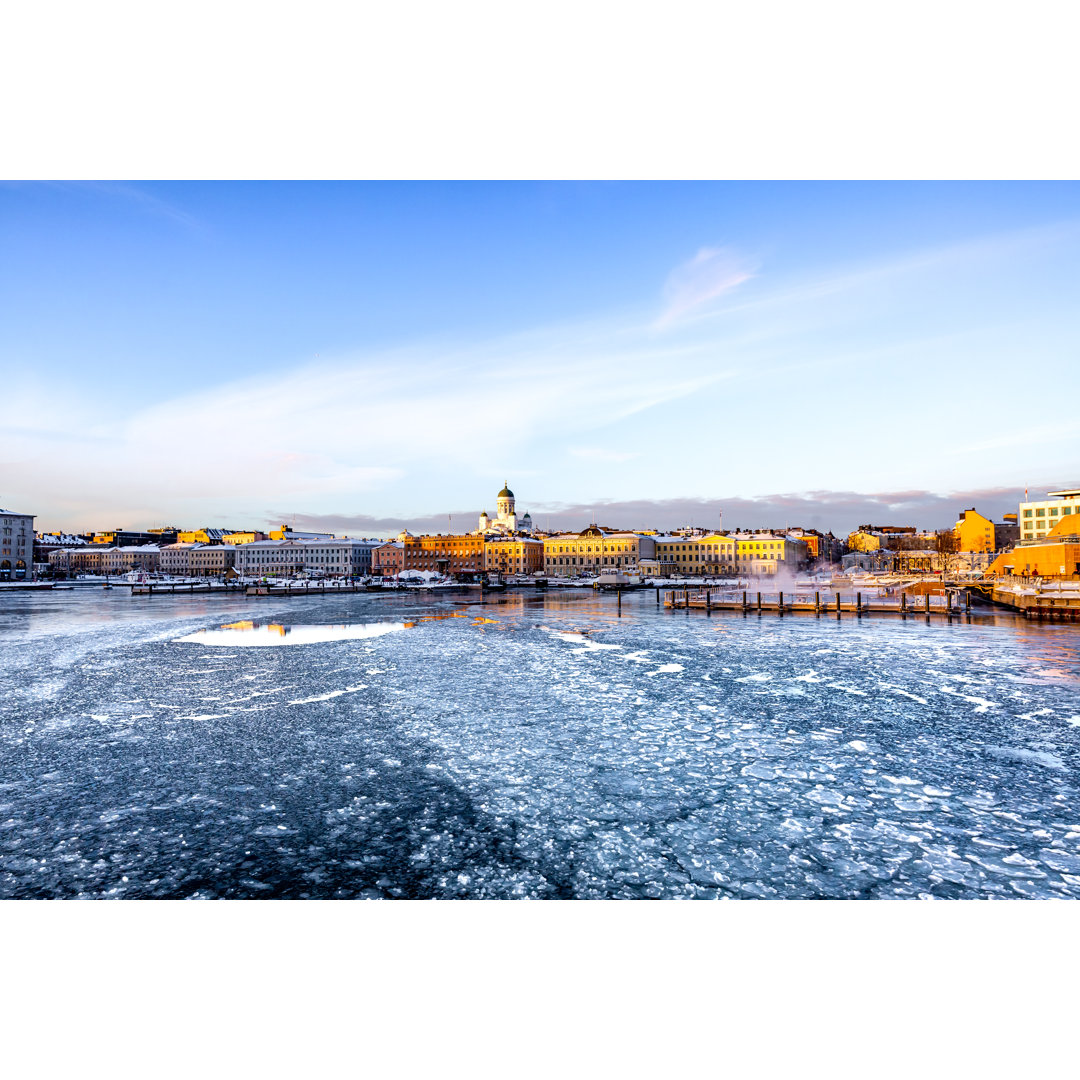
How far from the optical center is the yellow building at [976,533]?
95.1 meters

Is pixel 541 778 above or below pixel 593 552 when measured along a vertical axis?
above

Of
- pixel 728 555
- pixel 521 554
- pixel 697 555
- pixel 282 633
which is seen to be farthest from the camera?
pixel 521 554

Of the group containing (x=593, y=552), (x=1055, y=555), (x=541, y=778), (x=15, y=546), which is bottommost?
(x=593, y=552)

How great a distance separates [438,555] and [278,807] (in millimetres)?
94787

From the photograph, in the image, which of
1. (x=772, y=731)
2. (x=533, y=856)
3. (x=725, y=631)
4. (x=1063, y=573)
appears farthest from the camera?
(x=1063, y=573)

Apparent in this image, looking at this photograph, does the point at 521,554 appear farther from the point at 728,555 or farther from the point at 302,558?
the point at 302,558

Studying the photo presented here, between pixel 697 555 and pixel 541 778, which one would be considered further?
pixel 697 555

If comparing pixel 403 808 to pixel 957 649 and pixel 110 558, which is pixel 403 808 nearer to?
pixel 957 649

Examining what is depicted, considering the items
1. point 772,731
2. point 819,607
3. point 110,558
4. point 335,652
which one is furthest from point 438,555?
point 772,731

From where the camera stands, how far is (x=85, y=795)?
6105mm

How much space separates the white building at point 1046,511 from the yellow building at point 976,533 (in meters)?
43.6

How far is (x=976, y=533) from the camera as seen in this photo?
3767 inches

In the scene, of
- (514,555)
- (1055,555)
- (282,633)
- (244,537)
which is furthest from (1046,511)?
(244,537)

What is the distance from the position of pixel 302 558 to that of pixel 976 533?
315 ft
